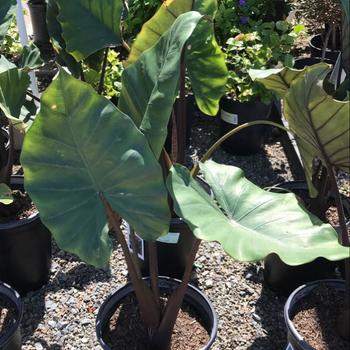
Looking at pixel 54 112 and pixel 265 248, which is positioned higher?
pixel 54 112

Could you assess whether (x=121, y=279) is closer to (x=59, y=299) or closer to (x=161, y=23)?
(x=59, y=299)

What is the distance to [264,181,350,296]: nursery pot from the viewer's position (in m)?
1.92

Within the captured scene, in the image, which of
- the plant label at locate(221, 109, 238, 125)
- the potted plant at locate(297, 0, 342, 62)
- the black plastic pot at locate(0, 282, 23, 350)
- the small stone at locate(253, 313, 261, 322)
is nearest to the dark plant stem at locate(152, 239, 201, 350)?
the black plastic pot at locate(0, 282, 23, 350)

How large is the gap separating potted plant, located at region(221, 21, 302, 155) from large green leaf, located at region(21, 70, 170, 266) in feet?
5.34

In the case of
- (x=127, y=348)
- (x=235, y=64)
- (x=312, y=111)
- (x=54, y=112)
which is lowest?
(x=127, y=348)

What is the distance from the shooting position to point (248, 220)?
1.15 metres

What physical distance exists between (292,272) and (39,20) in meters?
3.18

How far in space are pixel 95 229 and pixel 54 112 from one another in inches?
10.7

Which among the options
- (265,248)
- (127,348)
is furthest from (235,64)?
(265,248)

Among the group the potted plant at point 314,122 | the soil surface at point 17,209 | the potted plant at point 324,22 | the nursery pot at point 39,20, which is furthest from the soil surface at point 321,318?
the nursery pot at point 39,20

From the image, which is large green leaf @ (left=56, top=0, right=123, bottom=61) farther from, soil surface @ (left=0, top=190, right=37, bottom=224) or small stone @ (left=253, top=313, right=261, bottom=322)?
small stone @ (left=253, top=313, right=261, bottom=322)

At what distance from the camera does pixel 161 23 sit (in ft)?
4.85

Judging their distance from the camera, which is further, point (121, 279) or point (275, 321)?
point (121, 279)

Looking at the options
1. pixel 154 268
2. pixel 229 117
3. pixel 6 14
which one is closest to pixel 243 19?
pixel 229 117
